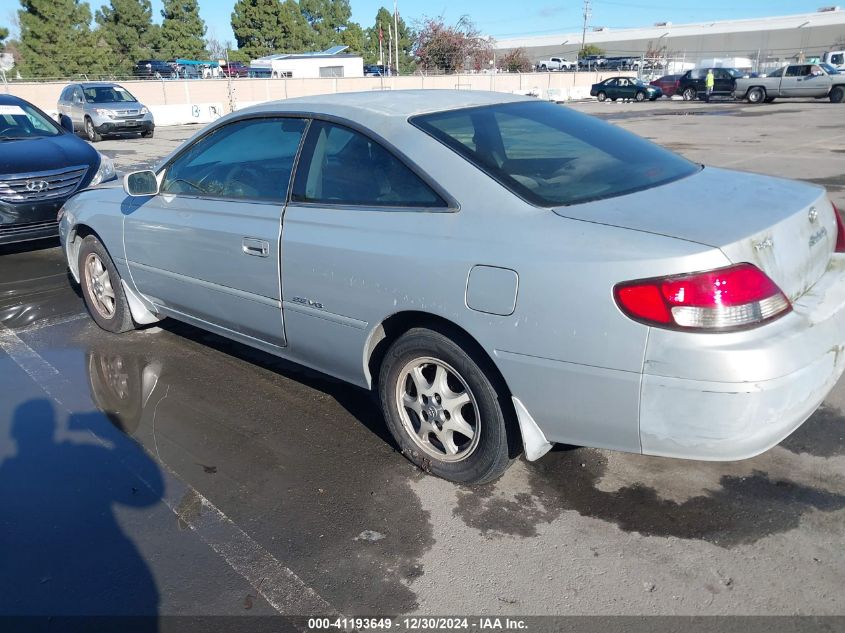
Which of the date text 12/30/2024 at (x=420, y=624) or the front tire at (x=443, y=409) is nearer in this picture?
the date text 12/30/2024 at (x=420, y=624)

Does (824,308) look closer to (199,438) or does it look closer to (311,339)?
(311,339)

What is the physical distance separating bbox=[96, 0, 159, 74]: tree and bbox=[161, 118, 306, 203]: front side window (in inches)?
2127

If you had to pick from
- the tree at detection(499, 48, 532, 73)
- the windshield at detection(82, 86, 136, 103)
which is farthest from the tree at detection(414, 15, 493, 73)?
the windshield at detection(82, 86, 136, 103)

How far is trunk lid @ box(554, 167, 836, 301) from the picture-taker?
2.49 m

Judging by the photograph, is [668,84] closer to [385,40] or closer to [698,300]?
[698,300]

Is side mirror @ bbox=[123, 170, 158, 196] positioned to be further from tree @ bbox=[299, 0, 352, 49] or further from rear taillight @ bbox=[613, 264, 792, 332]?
tree @ bbox=[299, 0, 352, 49]

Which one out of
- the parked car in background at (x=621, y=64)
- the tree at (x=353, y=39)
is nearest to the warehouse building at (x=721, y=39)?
the parked car in background at (x=621, y=64)

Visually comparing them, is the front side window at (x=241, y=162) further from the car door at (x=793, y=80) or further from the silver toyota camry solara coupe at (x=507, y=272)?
the car door at (x=793, y=80)

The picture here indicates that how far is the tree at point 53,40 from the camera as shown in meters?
36.9

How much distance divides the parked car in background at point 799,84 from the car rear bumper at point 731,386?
33.0 meters

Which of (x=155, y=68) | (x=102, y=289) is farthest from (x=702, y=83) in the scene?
(x=102, y=289)

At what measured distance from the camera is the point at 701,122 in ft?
73.1

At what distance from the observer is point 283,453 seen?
3531 millimetres

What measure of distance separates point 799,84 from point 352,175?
33.3 meters
